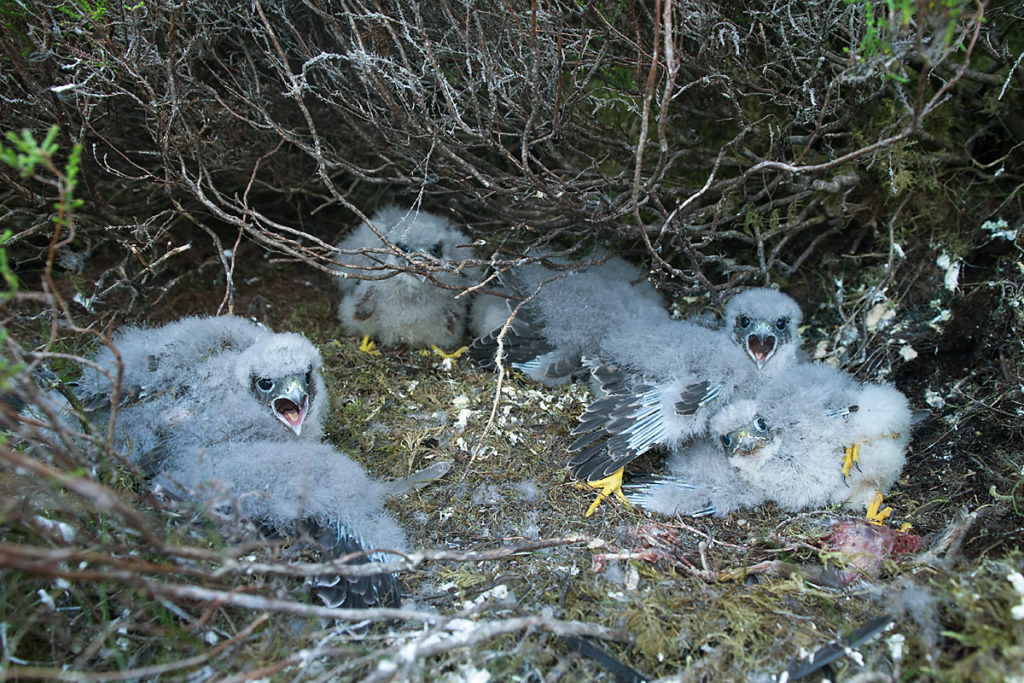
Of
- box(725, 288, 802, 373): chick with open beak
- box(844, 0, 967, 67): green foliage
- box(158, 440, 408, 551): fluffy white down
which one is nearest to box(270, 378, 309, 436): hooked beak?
box(158, 440, 408, 551): fluffy white down

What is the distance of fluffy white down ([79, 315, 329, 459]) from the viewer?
224 cm

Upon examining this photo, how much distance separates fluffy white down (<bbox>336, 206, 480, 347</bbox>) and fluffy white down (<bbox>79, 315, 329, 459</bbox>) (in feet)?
2.15

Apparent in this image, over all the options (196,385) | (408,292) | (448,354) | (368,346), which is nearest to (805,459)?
(448,354)

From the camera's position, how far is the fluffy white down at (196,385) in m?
2.24

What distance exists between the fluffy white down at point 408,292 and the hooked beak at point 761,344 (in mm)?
1251

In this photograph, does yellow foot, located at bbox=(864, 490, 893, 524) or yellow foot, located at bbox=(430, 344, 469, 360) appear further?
yellow foot, located at bbox=(430, 344, 469, 360)

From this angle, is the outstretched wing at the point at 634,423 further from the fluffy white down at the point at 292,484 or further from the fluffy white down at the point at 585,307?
the fluffy white down at the point at 292,484

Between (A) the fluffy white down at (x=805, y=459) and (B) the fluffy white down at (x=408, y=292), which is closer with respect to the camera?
(A) the fluffy white down at (x=805, y=459)

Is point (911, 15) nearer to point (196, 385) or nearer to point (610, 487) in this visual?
point (610, 487)

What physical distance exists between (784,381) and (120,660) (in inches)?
→ 88.6

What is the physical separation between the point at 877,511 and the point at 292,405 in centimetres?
210

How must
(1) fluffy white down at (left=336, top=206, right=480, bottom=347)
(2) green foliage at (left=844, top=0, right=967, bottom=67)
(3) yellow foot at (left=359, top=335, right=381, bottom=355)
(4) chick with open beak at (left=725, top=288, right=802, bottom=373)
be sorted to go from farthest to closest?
1. (3) yellow foot at (left=359, top=335, right=381, bottom=355)
2. (1) fluffy white down at (left=336, top=206, right=480, bottom=347)
3. (4) chick with open beak at (left=725, top=288, right=802, bottom=373)
4. (2) green foliage at (left=844, top=0, right=967, bottom=67)

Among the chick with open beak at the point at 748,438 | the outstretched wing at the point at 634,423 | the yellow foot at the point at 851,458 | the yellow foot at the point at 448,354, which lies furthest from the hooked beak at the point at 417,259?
the yellow foot at the point at 851,458

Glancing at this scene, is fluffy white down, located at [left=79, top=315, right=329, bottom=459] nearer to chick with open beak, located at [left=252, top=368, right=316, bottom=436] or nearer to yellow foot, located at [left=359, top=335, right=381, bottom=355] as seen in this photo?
chick with open beak, located at [left=252, top=368, right=316, bottom=436]
